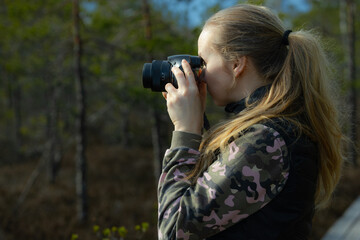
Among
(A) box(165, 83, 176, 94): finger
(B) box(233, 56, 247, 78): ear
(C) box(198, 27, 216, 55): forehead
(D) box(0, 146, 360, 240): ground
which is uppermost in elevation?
(C) box(198, 27, 216, 55): forehead

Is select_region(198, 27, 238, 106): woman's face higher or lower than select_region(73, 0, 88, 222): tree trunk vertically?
higher

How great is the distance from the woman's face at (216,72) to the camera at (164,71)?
0.03 meters

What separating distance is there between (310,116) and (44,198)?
29.9ft

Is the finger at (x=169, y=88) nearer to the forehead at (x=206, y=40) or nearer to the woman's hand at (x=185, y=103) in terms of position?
the woman's hand at (x=185, y=103)

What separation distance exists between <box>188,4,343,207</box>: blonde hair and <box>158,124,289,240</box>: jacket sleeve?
9cm

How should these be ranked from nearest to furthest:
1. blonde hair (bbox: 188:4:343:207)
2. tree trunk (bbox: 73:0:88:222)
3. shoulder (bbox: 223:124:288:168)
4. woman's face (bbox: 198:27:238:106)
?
shoulder (bbox: 223:124:288:168) < blonde hair (bbox: 188:4:343:207) < woman's face (bbox: 198:27:238:106) < tree trunk (bbox: 73:0:88:222)

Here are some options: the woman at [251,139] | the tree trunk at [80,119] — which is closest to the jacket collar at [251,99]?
the woman at [251,139]

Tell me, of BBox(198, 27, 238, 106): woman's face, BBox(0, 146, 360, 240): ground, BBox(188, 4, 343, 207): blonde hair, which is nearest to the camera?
BBox(188, 4, 343, 207): blonde hair

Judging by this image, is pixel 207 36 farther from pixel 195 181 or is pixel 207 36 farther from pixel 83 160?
pixel 83 160

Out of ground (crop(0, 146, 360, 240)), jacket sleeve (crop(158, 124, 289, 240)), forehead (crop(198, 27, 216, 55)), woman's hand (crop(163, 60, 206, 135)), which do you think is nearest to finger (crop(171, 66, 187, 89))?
woman's hand (crop(163, 60, 206, 135))

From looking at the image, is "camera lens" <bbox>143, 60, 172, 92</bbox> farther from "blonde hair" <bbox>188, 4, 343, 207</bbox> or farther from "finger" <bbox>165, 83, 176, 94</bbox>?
"blonde hair" <bbox>188, 4, 343, 207</bbox>

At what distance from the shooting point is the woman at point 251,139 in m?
1.04

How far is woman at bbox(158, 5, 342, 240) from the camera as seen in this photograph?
1045 mm

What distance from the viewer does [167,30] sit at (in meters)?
7.08
